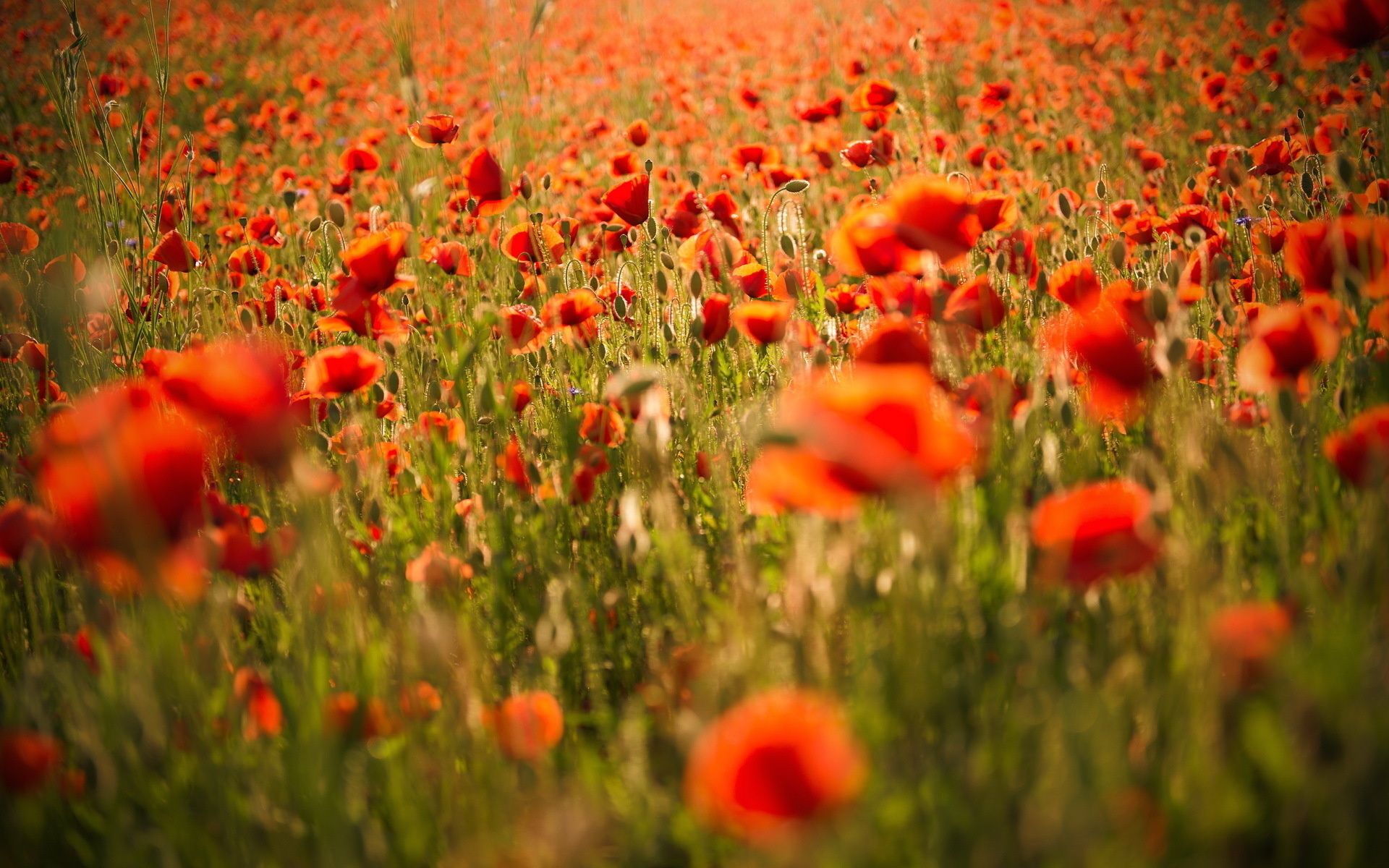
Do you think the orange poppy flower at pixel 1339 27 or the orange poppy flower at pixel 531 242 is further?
the orange poppy flower at pixel 531 242

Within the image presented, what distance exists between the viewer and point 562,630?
3.52ft

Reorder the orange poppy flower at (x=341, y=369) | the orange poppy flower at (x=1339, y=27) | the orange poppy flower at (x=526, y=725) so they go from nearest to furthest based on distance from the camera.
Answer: the orange poppy flower at (x=526, y=725)
the orange poppy flower at (x=341, y=369)
the orange poppy flower at (x=1339, y=27)

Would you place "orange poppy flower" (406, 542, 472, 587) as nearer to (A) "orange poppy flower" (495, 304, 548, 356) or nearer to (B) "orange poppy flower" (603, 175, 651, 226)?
(A) "orange poppy flower" (495, 304, 548, 356)

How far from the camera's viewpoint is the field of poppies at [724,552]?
85 cm

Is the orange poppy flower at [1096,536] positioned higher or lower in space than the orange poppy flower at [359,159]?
lower

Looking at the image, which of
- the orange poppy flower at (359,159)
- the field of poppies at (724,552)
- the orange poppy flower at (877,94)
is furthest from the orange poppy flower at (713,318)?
the orange poppy flower at (359,159)

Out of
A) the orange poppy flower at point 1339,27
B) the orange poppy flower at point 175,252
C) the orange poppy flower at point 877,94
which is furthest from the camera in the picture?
the orange poppy flower at point 877,94

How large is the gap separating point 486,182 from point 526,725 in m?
1.76

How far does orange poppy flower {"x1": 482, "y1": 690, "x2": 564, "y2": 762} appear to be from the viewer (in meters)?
0.95

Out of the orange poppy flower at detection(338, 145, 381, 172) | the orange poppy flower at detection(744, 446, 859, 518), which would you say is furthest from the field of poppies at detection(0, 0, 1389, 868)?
the orange poppy flower at detection(338, 145, 381, 172)

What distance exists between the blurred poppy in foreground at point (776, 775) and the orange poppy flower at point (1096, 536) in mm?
371

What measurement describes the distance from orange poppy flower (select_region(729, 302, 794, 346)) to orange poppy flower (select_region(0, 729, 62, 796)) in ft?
4.00

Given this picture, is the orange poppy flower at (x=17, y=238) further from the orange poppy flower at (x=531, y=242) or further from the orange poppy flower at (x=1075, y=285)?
the orange poppy flower at (x=1075, y=285)

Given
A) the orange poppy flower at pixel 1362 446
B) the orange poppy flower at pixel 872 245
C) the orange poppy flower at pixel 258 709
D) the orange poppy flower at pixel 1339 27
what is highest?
the orange poppy flower at pixel 1339 27
